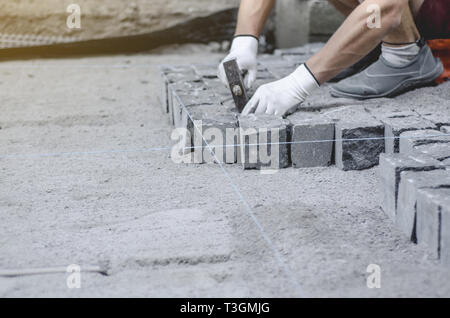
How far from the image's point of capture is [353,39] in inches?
104

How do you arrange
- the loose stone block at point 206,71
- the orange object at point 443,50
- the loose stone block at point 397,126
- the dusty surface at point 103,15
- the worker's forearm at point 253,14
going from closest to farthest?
1. the loose stone block at point 397,126
2. the worker's forearm at point 253,14
3. the orange object at point 443,50
4. the loose stone block at point 206,71
5. the dusty surface at point 103,15

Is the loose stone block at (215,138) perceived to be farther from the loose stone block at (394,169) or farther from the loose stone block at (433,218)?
the loose stone block at (433,218)

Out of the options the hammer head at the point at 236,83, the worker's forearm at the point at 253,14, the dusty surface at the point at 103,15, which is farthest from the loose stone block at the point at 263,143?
the dusty surface at the point at 103,15

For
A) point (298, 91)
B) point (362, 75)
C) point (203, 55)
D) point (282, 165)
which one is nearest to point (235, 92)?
point (298, 91)

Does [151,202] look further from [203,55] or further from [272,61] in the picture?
[203,55]

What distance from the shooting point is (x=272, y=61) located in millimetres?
3881

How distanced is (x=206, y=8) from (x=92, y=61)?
1.06 metres

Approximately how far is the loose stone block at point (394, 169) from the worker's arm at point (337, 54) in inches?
28.7

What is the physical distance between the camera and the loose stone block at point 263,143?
97.6 inches

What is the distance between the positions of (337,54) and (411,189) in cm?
100

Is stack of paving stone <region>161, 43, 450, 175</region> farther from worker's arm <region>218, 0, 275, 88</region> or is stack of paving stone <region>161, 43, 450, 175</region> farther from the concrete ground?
worker's arm <region>218, 0, 275, 88</region>

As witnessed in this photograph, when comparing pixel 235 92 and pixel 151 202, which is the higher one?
pixel 235 92

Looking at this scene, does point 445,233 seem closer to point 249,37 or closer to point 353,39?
point 353,39

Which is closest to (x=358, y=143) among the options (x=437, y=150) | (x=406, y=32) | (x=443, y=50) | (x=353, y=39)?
(x=437, y=150)
